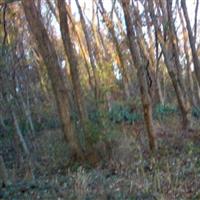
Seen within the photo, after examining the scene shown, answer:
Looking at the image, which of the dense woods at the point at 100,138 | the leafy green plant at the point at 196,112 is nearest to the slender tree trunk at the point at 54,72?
the dense woods at the point at 100,138

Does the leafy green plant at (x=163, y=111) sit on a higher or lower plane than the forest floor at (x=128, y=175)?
higher

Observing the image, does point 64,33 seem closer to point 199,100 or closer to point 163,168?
point 163,168

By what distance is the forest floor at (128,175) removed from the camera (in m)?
9.06

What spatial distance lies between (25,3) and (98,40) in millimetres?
23011

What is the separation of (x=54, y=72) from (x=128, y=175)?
4294mm

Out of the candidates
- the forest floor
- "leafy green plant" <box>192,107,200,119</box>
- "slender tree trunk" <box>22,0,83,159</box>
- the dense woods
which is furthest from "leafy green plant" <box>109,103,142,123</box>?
"slender tree trunk" <box>22,0,83,159</box>

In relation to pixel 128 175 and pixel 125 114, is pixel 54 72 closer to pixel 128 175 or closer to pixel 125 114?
pixel 128 175

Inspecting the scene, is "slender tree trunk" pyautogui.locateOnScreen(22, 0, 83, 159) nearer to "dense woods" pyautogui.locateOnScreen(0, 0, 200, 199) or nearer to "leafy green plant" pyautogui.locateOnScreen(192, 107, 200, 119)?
"dense woods" pyautogui.locateOnScreen(0, 0, 200, 199)

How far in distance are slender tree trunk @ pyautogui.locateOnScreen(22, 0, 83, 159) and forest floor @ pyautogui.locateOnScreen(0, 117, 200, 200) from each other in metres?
0.72

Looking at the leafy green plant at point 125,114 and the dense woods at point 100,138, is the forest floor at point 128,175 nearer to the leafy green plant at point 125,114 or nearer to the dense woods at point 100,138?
the dense woods at point 100,138

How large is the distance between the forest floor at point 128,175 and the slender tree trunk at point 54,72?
719 mm

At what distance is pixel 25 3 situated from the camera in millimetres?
14406

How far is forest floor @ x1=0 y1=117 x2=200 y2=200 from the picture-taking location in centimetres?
906

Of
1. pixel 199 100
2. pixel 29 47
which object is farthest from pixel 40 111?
pixel 199 100
